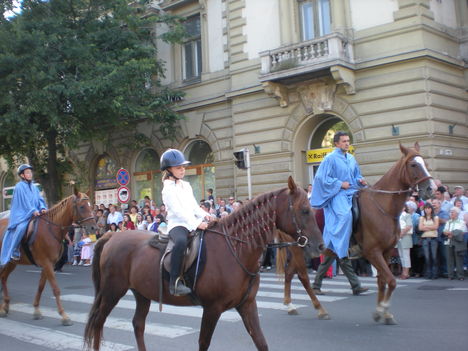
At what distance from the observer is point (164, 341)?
6.84 m

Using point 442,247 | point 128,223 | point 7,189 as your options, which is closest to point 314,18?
point 128,223

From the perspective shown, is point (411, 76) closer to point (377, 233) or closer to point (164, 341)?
point (377, 233)

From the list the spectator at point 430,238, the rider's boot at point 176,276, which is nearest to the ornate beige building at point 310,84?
the spectator at point 430,238

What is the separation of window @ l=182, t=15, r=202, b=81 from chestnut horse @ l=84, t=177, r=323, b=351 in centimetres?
1900

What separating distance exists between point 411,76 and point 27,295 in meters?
13.3

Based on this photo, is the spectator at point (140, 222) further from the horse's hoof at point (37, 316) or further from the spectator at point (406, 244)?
the horse's hoof at point (37, 316)

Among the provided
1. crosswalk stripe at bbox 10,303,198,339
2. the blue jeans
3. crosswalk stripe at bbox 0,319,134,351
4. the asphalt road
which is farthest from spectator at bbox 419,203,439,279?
crosswalk stripe at bbox 0,319,134,351

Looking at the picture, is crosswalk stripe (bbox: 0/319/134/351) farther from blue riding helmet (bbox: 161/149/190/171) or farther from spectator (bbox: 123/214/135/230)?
spectator (bbox: 123/214/135/230)

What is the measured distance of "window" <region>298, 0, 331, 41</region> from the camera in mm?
19531

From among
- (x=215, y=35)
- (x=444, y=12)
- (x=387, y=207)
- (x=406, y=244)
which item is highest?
(x=215, y=35)

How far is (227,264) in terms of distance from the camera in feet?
16.6

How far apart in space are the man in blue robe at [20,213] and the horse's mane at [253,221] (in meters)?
5.45

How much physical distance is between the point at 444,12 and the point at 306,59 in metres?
5.16

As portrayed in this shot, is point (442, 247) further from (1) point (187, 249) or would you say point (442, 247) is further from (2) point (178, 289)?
(2) point (178, 289)
